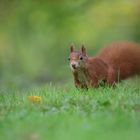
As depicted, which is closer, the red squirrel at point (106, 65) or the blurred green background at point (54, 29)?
the red squirrel at point (106, 65)

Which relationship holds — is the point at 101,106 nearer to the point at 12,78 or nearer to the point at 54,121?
the point at 54,121

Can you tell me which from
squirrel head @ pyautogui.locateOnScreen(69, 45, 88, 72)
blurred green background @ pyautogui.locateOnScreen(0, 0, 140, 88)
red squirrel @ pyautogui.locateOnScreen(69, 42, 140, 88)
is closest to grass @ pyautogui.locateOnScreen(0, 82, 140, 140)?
squirrel head @ pyautogui.locateOnScreen(69, 45, 88, 72)

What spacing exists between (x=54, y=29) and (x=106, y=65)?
42.5 feet

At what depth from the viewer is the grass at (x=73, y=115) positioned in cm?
734

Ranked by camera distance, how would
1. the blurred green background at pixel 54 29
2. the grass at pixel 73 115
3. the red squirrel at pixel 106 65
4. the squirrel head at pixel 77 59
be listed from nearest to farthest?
1. the grass at pixel 73 115
2. the squirrel head at pixel 77 59
3. the red squirrel at pixel 106 65
4. the blurred green background at pixel 54 29

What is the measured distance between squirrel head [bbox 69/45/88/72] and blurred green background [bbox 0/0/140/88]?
425 inches

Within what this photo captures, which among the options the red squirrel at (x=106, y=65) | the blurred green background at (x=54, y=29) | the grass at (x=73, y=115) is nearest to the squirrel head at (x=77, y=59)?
the red squirrel at (x=106, y=65)

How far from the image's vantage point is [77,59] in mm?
10719

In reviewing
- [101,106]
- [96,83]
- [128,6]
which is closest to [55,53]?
[128,6]

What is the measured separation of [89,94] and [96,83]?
1361 millimetres

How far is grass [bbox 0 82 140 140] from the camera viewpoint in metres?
7.34

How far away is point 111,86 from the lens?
34.9ft

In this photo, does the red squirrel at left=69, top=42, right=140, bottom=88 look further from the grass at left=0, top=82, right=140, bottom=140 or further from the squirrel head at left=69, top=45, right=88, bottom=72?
the grass at left=0, top=82, right=140, bottom=140

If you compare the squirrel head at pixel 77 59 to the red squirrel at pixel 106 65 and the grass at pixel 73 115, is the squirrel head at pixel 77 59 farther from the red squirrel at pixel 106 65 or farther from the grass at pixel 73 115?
the grass at pixel 73 115
